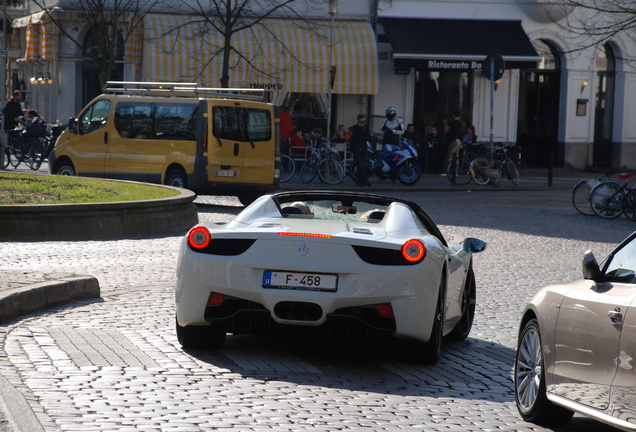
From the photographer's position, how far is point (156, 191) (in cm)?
1827

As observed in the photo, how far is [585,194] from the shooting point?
23219 mm

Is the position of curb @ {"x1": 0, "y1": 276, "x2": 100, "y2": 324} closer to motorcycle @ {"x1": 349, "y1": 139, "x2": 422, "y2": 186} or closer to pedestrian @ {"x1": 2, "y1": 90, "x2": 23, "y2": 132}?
motorcycle @ {"x1": 349, "y1": 139, "x2": 422, "y2": 186}

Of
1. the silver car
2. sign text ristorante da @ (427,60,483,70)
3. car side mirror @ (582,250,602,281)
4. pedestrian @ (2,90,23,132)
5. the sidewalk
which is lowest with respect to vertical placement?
the sidewalk

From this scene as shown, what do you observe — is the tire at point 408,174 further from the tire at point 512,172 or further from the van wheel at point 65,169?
the van wheel at point 65,169

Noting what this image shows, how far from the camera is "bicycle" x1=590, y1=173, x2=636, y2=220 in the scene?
22.4 m

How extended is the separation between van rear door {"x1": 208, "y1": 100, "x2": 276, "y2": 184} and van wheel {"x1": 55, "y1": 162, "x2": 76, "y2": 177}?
2.81m

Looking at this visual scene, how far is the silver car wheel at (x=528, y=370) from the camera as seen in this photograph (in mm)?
5992

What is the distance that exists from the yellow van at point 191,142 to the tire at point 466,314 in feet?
43.0

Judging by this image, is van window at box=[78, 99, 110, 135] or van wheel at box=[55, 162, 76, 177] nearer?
van window at box=[78, 99, 110, 135]

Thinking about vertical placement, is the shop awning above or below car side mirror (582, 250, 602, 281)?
above

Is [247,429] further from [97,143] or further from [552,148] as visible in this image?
[552,148]

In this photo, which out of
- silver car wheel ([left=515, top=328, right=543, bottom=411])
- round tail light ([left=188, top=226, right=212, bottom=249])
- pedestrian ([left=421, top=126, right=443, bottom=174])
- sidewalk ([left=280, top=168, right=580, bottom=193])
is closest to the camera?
silver car wheel ([left=515, top=328, right=543, bottom=411])

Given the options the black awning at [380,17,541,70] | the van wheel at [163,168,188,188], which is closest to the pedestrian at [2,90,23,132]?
the black awning at [380,17,541,70]

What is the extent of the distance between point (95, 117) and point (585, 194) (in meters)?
9.58
